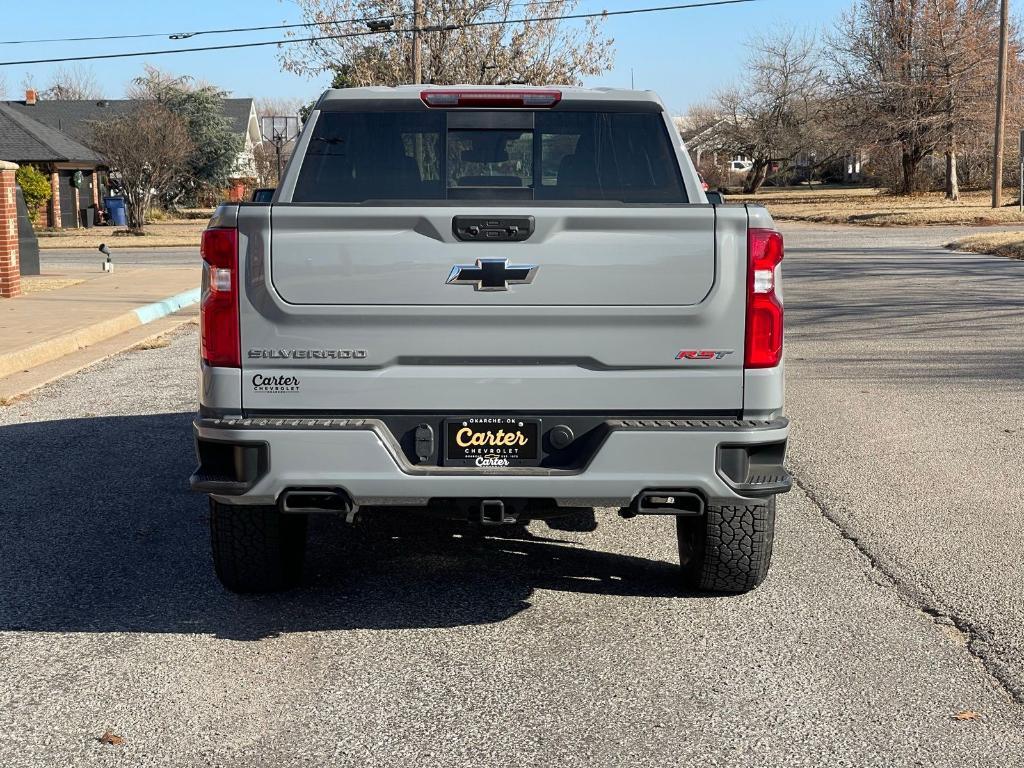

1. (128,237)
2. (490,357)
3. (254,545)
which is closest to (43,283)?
(254,545)

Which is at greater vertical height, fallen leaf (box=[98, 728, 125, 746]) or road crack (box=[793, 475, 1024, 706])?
road crack (box=[793, 475, 1024, 706])

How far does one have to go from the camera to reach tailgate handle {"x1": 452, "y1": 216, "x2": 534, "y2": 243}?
14.6 feet

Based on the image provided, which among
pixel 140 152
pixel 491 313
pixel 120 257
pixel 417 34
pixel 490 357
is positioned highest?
pixel 417 34

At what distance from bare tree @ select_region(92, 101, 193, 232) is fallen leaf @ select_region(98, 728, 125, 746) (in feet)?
127

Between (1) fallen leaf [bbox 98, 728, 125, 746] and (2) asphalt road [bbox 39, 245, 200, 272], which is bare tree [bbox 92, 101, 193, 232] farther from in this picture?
(1) fallen leaf [bbox 98, 728, 125, 746]

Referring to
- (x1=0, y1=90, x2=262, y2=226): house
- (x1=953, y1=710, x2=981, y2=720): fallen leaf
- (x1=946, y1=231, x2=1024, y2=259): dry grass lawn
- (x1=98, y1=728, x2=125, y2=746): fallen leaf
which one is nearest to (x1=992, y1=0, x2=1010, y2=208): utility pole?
(x1=946, y1=231, x2=1024, y2=259): dry grass lawn

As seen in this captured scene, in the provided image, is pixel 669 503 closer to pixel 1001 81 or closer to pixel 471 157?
pixel 471 157

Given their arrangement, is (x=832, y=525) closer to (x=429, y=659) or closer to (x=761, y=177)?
(x=429, y=659)

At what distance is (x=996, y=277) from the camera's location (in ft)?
66.4

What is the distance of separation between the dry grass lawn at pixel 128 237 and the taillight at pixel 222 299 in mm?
30864

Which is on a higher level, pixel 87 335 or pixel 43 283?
pixel 43 283

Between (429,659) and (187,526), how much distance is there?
7.53 ft

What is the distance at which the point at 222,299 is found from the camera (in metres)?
Answer: 4.49

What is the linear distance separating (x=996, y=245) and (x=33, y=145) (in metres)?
33.0
